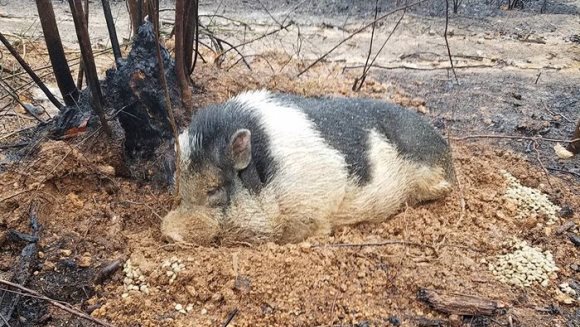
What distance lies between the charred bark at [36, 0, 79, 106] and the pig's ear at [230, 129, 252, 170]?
1.44 m

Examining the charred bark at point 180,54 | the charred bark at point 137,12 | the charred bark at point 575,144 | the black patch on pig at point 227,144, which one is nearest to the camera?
the black patch on pig at point 227,144

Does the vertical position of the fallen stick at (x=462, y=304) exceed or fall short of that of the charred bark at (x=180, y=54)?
it falls short

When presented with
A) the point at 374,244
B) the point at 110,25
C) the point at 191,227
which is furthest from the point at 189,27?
the point at 374,244

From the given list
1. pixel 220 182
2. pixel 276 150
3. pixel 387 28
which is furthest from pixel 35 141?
pixel 387 28

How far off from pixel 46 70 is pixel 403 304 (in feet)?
13.7

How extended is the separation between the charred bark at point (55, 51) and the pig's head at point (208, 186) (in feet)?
4.01

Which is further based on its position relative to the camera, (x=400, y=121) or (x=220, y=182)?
(x=400, y=121)

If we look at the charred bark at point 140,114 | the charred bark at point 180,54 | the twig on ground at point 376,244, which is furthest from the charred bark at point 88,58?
the twig on ground at point 376,244

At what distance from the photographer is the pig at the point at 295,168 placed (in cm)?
315

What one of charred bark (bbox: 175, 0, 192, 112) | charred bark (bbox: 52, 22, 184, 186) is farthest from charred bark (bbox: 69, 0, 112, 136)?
charred bark (bbox: 175, 0, 192, 112)

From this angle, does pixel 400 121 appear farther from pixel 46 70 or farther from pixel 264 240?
pixel 46 70

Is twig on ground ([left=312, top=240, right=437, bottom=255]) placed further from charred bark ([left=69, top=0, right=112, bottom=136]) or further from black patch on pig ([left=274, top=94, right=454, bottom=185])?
charred bark ([left=69, top=0, right=112, bottom=136])

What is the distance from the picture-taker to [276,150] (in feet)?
10.8

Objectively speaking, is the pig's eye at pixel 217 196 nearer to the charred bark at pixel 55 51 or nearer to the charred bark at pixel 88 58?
the charred bark at pixel 88 58
